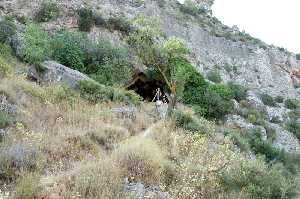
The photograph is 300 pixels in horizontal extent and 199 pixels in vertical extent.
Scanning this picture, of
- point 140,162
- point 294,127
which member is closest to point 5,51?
point 140,162

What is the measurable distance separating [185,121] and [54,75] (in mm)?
7201

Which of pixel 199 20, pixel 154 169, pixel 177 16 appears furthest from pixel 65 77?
pixel 199 20

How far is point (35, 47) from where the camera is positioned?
65.4ft

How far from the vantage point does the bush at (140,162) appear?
783 cm

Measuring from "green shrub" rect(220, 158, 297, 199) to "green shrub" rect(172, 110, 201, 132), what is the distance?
3459 millimetres

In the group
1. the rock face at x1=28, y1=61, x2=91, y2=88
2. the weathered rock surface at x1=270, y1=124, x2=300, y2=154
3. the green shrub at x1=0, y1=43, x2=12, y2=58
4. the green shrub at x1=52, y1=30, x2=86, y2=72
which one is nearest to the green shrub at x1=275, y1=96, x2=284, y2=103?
the weathered rock surface at x1=270, y1=124, x2=300, y2=154

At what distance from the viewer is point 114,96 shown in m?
16.5

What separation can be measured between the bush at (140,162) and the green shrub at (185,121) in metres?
3.86

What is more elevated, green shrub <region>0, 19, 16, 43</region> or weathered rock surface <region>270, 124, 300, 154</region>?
green shrub <region>0, 19, 16, 43</region>

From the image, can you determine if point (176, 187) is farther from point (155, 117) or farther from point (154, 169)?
point (155, 117)

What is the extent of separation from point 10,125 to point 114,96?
22.9ft

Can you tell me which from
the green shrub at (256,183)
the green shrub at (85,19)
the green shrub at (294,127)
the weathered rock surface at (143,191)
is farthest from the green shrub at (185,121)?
the green shrub at (85,19)

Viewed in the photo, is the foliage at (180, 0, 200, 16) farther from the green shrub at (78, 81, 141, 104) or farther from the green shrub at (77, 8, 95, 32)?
the green shrub at (78, 81, 141, 104)

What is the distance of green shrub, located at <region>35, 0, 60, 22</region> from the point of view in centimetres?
3203
